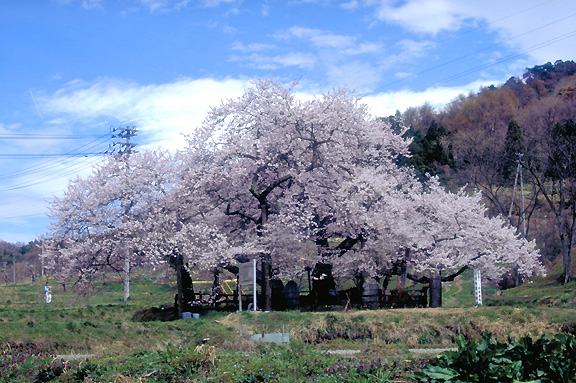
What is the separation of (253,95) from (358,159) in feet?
20.3

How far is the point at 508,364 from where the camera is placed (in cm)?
614

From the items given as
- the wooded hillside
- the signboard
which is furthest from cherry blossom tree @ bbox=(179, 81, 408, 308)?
the wooded hillside

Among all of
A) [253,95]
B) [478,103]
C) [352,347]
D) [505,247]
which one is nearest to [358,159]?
[253,95]

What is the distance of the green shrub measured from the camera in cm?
598

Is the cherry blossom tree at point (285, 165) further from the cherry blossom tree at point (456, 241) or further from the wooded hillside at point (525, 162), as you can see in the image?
the wooded hillside at point (525, 162)

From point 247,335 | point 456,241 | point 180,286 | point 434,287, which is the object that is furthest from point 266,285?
point 456,241

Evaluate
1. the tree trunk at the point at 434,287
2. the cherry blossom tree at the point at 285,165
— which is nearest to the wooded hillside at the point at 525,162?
the tree trunk at the point at 434,287

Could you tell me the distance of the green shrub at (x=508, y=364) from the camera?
19.6ft

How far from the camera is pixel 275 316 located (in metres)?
17.8

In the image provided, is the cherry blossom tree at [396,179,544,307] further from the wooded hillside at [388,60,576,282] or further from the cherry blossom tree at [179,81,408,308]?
the wooded hillside at [388,60,576,282]

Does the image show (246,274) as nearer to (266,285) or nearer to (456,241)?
(266,285)

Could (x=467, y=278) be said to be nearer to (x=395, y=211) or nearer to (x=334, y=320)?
(x=395, y=211)

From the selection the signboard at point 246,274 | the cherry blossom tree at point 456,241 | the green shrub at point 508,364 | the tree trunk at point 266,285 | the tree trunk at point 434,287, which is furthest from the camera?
the cherry blossom tree at point 456,241

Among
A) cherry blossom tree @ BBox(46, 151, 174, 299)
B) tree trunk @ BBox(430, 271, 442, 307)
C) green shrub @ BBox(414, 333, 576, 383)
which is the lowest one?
tree trunk @ BBox(430, 271, 442, 307)
